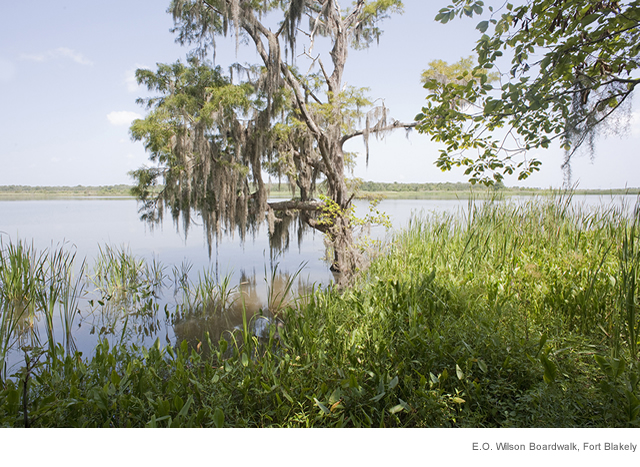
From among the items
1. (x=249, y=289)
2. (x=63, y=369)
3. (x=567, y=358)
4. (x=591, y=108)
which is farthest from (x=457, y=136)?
(x=249, y=289)

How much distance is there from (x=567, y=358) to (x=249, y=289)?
17.6 ft

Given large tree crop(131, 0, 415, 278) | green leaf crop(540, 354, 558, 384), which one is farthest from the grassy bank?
large tree crop(131, 0, 415, 278)

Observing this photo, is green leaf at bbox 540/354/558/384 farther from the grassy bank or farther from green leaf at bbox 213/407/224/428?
green leaf at bbox 213/407/224/428

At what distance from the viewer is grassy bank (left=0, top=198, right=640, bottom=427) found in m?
1.56

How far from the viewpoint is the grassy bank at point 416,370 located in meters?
1.56

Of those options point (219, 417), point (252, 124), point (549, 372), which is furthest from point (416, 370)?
point (252, 124)

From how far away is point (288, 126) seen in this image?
7.25 meters

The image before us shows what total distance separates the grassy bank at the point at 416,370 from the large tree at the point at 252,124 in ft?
12.7

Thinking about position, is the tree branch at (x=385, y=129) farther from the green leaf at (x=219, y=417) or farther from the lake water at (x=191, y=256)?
the green leaf at (x=219, y=417)

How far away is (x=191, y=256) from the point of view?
8.26 m

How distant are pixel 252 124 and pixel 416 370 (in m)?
6.09

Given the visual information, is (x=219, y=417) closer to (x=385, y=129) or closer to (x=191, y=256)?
(x=385, y=129)

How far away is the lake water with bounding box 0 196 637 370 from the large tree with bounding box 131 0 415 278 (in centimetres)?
85

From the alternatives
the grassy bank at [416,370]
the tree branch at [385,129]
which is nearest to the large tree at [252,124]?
the tree branch at [385,129]
